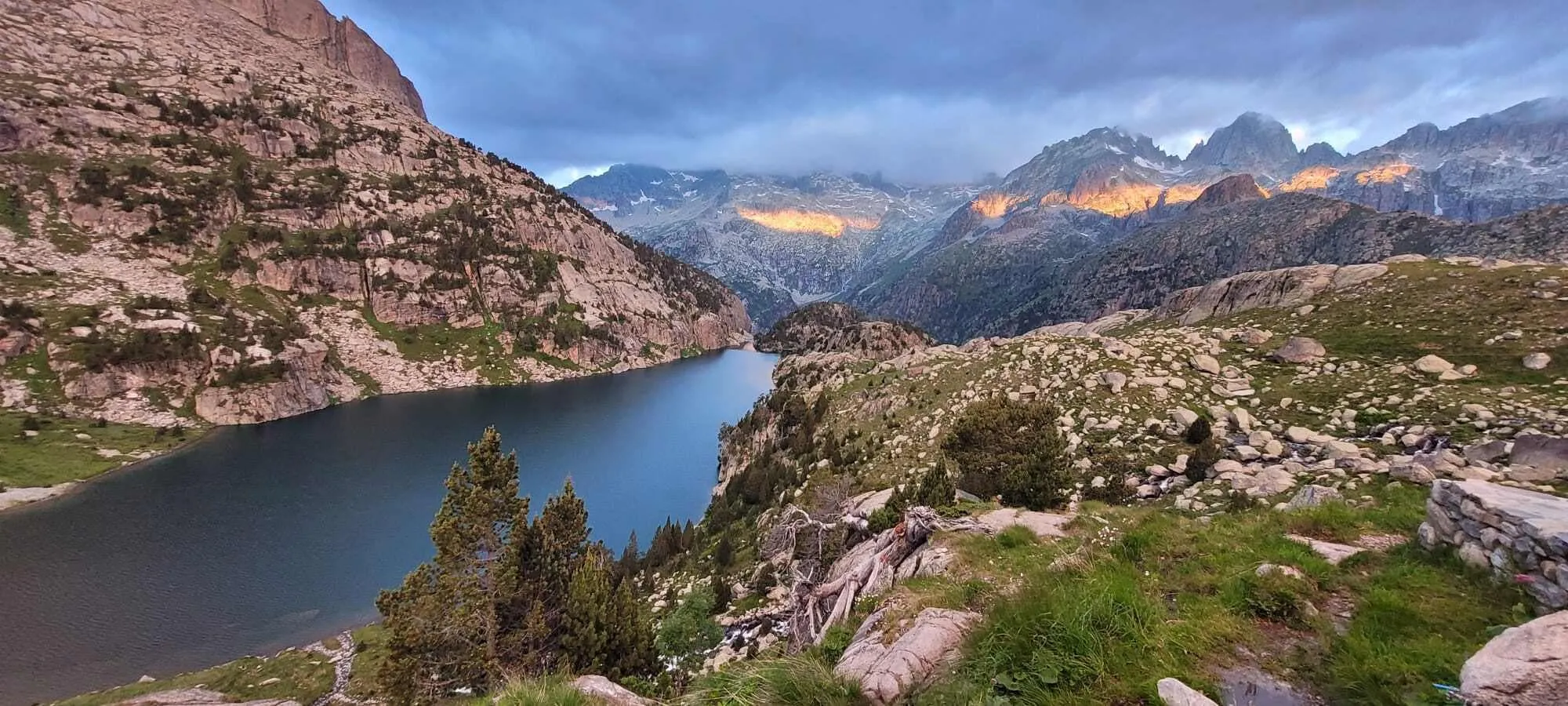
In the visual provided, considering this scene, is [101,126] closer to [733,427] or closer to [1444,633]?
[733,427]

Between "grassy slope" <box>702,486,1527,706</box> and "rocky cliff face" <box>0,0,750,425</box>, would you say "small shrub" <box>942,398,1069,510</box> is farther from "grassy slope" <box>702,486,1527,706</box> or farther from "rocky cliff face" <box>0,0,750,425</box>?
"rocky cliff face" <box>0,0,750,425</box>

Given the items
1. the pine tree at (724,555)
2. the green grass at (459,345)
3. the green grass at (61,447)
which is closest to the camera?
the pine tree at (724,555)

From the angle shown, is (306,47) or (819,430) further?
(306,47)

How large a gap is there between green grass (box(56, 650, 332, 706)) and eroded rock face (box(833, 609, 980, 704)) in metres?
29.5

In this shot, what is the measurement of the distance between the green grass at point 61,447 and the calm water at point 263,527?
3224mm

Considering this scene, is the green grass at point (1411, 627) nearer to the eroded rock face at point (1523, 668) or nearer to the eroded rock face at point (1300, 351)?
the eroded rock face at point (1523, 668)

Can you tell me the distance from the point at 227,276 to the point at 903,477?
131658mm

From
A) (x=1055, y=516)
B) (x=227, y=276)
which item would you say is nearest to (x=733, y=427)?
(x=1055, y=516)

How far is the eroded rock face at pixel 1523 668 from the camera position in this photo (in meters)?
3.91

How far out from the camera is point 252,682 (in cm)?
2561

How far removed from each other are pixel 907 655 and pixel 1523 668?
16.1ft

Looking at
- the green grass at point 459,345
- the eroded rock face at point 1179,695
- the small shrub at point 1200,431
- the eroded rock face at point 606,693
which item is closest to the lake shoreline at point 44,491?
the green grass at point 459,345

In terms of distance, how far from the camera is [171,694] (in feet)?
78.0

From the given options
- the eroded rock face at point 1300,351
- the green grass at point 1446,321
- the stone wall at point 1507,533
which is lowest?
the stone wall at point 1507,533
